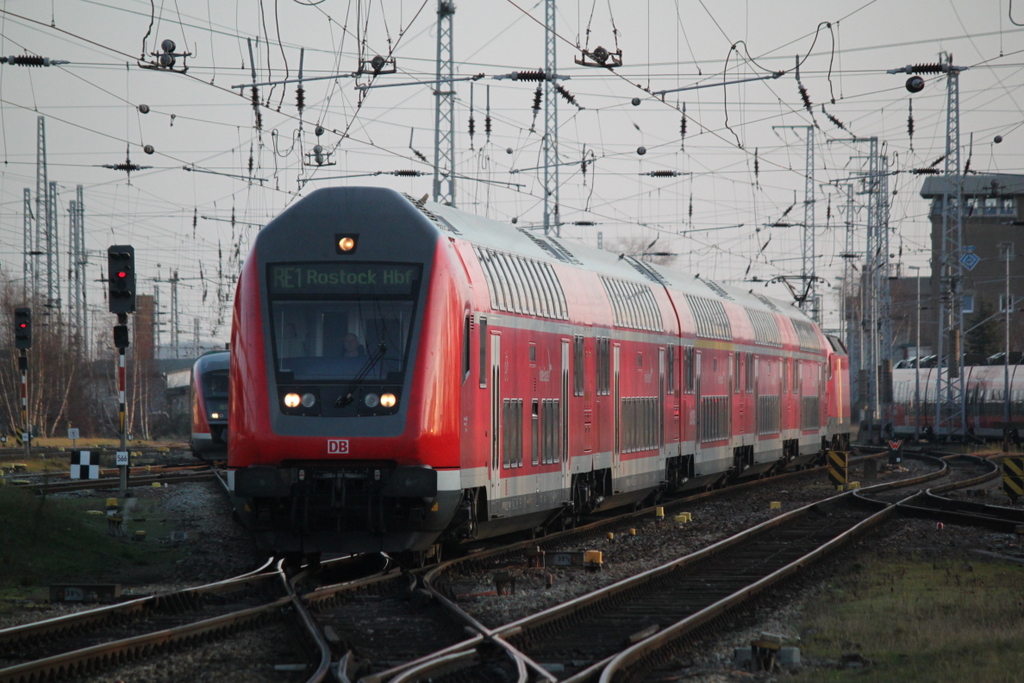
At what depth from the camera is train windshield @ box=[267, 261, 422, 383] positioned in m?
13.5

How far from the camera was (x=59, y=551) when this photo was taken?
16078mm

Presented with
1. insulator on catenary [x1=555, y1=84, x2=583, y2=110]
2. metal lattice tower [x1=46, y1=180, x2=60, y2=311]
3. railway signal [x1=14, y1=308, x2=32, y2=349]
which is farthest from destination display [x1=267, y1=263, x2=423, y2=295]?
metal lattice tower [x1=46, y1=180, x2=60, y2=311]

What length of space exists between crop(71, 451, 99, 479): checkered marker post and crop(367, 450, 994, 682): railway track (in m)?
10.3

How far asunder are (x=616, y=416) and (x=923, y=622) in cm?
903

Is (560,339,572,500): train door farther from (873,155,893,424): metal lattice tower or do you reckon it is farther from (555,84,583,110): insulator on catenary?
(873,155,893,424): metal lattice tower

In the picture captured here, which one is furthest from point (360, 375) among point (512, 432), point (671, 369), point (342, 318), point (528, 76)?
point (528, 76)

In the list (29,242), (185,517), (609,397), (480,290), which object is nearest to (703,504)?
(609,397)

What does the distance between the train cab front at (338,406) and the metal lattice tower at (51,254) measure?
35592 mm

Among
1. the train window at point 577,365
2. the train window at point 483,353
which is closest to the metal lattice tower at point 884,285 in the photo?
A: the train window at point 577,365

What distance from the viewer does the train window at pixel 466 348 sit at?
14.2 meters

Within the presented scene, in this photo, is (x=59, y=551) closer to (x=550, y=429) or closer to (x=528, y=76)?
(x=550, y=429)

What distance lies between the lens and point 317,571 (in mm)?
14844

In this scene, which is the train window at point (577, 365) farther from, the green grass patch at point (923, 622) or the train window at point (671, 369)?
the train window at point (671, 369)

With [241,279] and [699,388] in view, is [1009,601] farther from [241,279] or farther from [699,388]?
[699,388]
